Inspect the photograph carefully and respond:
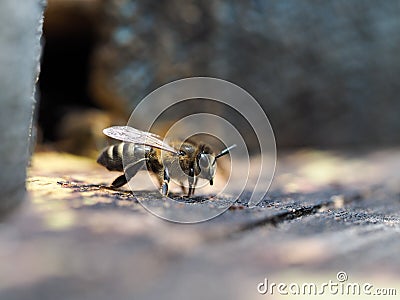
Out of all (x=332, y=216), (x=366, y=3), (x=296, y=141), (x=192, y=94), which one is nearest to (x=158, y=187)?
(x=332, y=216)

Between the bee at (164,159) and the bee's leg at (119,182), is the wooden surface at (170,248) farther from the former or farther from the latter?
the bee at (164,159)

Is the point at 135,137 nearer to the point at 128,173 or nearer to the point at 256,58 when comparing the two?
the point at 128,173

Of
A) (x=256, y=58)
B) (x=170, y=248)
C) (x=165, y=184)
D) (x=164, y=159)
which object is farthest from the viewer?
(x=256, y=58)

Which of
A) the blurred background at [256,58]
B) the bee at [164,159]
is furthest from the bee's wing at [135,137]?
the blurred background at [256,58]

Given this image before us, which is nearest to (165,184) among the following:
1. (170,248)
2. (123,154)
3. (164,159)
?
(164,159)

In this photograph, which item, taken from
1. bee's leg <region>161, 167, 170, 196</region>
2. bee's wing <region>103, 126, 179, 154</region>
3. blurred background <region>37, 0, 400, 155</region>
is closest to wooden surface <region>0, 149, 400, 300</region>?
bee's leg <region>161, 167, 170, 196</region>

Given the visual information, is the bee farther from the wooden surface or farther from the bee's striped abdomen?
the wooden surface
